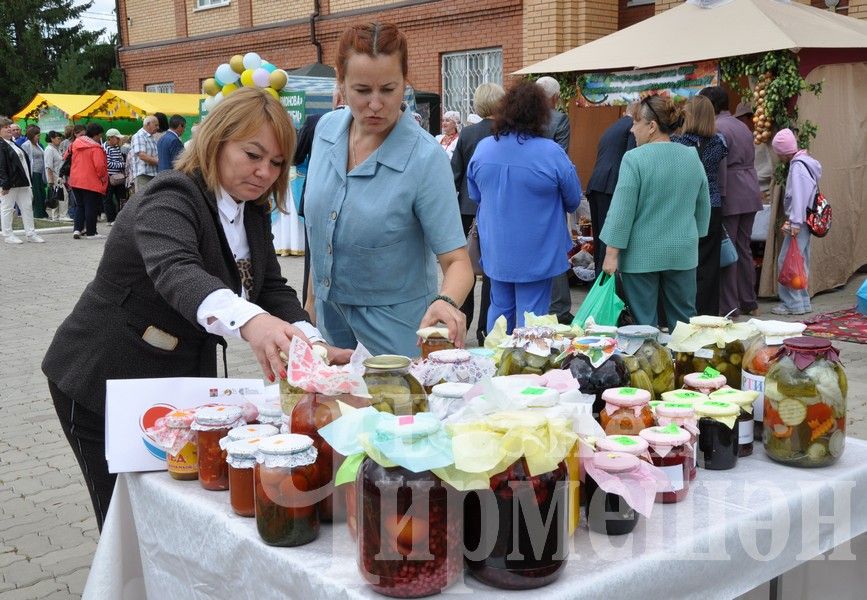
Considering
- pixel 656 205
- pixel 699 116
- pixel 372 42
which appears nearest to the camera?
pixel 372 42

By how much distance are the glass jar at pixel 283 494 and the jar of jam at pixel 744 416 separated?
0.95 m

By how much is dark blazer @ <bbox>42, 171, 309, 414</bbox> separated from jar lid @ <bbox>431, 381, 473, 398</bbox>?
62 centimetres

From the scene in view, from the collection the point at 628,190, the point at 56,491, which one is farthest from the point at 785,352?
the point at 56,491

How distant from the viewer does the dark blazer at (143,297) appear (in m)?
2.01

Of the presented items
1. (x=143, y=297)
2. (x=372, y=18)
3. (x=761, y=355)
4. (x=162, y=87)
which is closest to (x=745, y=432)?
(x=761, y=355)

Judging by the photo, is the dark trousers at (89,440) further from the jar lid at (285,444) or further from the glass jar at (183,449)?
the jar lid at (285,444)

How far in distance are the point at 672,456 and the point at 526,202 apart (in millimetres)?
3552

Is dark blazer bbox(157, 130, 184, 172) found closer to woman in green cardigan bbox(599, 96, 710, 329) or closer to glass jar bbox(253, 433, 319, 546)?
woman in green cardigan bbox(599, 96, 710, 329)

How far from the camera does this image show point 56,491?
423 cm

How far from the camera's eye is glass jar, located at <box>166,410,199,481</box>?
1.86 m

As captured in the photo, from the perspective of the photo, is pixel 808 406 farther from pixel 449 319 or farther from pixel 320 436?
pixel 320 436

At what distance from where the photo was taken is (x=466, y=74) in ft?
46.0

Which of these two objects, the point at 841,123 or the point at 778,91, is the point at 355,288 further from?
the point at 841,123

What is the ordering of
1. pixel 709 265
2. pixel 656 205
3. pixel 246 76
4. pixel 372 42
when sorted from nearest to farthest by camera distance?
pixel 372 42, pixel 656 205, pixel 709 265, pixel 246 76
